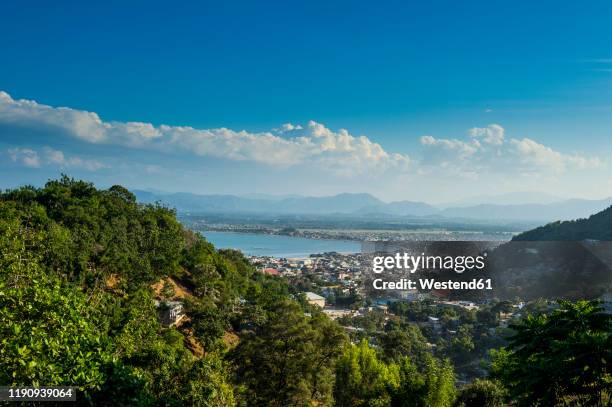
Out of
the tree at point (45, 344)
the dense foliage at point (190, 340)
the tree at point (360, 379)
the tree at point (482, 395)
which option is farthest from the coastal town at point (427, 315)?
the tree at point (45, 344)

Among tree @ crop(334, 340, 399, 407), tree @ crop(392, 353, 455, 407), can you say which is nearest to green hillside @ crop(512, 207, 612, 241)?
tree @ crop(334, 340, 399, 407)

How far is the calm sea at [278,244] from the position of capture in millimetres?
70594

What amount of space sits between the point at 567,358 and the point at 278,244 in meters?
76.2

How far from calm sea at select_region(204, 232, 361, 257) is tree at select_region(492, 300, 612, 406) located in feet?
198

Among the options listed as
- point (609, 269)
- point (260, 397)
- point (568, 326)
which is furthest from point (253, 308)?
point (609, 269)

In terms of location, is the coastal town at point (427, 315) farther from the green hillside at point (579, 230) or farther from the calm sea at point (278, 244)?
the calm sea at point (278, 244)

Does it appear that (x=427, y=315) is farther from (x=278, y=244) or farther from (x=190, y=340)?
(x=278, y=244)

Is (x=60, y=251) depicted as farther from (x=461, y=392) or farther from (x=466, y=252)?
(x=466, y=252)

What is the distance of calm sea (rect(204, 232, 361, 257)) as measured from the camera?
7059 cm

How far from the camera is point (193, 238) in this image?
3109 centimetres

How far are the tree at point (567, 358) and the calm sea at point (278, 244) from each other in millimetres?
60220

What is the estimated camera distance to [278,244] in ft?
267

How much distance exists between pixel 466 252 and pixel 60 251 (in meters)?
14.3

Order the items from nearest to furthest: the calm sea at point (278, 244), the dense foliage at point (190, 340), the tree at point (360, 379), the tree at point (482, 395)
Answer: the dense foliage at point (190, 340) → the tree at point (482, 395) → the tree at point (360, 379) → the calm sea at point (278, 244)
